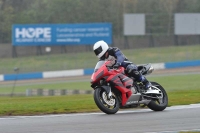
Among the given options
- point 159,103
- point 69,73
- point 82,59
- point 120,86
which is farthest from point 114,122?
point 82,59

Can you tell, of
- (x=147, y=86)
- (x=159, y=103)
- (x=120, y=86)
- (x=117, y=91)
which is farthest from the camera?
(x=159, y=103)

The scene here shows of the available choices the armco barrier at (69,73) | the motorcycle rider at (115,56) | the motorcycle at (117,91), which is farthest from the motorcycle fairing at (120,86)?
the armco barrier at (69,73)

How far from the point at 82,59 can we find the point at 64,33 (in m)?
4.13

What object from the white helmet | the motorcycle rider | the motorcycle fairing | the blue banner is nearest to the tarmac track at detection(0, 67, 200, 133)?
the motorcycle fairing

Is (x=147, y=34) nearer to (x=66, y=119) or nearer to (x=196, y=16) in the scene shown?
(x=196, y=16)

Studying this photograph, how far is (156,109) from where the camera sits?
10.9 m

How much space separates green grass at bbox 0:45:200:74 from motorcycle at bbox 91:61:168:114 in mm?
36518

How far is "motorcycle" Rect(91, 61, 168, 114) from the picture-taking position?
10.2 m

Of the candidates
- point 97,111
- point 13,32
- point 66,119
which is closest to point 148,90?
point 97,111

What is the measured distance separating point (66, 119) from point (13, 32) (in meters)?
45.0

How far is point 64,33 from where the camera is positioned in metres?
53.7

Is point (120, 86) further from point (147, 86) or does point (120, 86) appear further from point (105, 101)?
point (147, 86)

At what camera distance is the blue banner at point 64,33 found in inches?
2109

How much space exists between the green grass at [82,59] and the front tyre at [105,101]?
3684 cm
